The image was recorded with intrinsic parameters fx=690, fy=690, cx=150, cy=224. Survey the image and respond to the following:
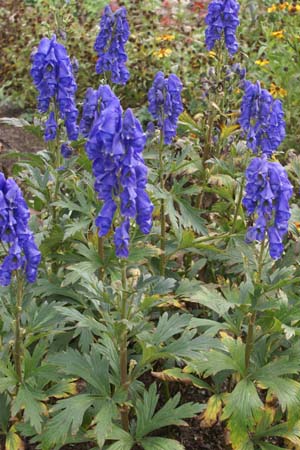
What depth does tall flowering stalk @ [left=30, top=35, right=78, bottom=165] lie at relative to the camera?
368 centimetres

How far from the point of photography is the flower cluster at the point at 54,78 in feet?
12.1

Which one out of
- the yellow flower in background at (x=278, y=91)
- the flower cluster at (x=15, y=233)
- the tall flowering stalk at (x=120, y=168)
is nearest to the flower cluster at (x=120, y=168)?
the tall flowering stalk at (x=120, y=168)

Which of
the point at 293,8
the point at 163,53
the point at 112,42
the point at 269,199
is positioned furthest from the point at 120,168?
the point at 293,8

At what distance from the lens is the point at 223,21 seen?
4484 mm

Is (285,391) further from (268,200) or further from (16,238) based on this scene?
(16,238)

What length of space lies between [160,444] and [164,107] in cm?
186

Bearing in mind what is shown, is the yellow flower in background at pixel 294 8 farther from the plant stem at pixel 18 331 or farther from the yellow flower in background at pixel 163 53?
the plant stem at pixel 18 331

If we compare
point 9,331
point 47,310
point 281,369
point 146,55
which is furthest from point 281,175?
point 146,55

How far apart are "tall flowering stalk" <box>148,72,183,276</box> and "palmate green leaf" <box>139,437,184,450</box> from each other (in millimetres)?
1095

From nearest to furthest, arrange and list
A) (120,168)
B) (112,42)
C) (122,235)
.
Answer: (120,168) < (122,235) < (112,42)

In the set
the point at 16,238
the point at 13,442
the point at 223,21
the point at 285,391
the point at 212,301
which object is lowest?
the point at 13,442

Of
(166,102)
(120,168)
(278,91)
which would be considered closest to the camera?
(120,168)

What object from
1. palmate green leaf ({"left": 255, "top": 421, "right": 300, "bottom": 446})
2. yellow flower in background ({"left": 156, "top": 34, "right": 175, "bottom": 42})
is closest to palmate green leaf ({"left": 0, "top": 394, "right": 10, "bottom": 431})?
palmate green leaf ({"left": 255, "top": 421, "right": 300, "bottom": 446})

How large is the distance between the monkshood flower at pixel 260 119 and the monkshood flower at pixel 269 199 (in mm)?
796
